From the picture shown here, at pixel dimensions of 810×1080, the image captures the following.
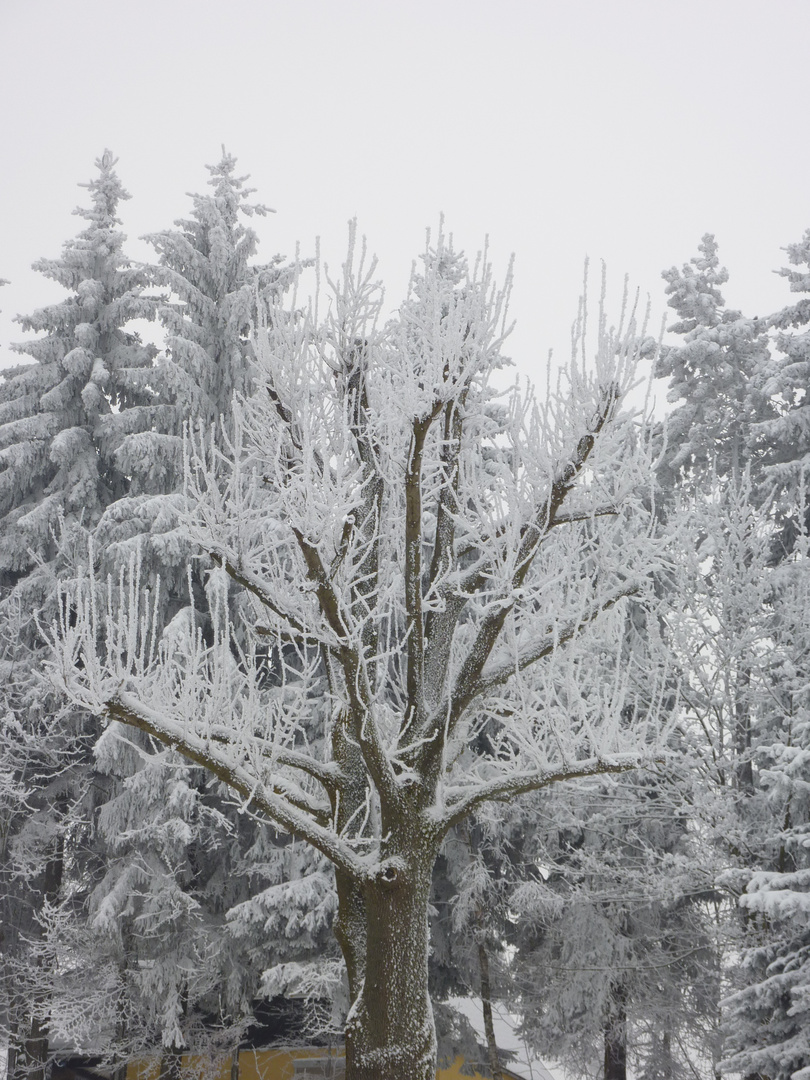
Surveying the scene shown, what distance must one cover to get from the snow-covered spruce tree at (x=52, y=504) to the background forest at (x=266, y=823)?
6 centimetres

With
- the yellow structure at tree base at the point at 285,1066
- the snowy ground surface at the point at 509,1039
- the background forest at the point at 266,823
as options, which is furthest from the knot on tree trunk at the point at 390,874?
the snowy ground surface at the point at 509,1039

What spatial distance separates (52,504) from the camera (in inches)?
579

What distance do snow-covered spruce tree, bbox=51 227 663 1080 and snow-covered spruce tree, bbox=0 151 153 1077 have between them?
8.20 m

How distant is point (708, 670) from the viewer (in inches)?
428

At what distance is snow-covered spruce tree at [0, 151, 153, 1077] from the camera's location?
13.3m

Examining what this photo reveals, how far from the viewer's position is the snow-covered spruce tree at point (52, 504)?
1330 centimetres

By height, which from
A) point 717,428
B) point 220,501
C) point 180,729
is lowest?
point 180,729

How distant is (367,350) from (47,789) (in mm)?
11250

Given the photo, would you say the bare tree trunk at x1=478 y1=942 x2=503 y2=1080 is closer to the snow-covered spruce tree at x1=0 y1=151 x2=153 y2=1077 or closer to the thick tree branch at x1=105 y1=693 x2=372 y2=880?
the snow-covered spruce tree at x1=0 y1=151 x2=153 y2=1077

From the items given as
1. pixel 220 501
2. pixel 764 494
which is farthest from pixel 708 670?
pixel 220 501

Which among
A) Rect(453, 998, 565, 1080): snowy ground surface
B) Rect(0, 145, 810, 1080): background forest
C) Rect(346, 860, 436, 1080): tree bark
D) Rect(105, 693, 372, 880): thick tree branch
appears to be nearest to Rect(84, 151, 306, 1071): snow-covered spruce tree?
Rect(0, 145, 810, 1080): background forest

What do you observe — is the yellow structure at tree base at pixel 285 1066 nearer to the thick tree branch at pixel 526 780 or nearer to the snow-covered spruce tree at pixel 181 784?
the snow-covered spruce tree at pixel 181 784

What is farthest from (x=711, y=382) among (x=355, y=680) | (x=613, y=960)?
(x=355, y=680)

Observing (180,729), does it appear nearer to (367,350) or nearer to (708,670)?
(367,350)
